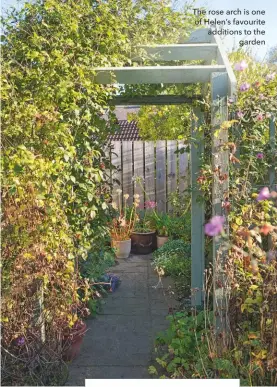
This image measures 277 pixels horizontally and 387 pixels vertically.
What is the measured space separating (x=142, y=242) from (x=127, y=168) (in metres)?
1.41

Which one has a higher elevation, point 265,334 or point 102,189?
point 102,189

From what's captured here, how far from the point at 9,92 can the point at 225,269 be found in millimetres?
1850

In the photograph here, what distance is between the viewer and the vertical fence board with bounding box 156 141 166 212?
26.2 feet

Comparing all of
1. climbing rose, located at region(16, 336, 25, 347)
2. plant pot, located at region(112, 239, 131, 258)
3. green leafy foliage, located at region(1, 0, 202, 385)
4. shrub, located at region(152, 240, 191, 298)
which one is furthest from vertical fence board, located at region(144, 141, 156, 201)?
climbing rose, located at region(16, 336, 25, 347)

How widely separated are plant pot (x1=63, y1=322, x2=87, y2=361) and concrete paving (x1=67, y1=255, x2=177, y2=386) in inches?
2.4

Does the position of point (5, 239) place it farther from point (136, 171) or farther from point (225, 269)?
point (136, 171)

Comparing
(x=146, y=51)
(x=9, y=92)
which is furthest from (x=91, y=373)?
(x=146, y=51)

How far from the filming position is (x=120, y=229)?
706 centimetres

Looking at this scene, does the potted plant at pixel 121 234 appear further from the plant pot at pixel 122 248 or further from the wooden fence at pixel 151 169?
the wooden fence at pixel 151 169

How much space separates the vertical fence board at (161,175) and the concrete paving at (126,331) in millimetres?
2026

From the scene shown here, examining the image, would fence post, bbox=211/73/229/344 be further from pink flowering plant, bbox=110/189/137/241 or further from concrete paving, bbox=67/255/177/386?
pink flowering plant, bbox=110/189/137/241

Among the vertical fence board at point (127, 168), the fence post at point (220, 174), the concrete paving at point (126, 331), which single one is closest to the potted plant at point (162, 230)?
→ the vertical fence board at point (127, 168)

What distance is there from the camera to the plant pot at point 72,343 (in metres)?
3.64

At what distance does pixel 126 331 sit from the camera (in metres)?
4.36
